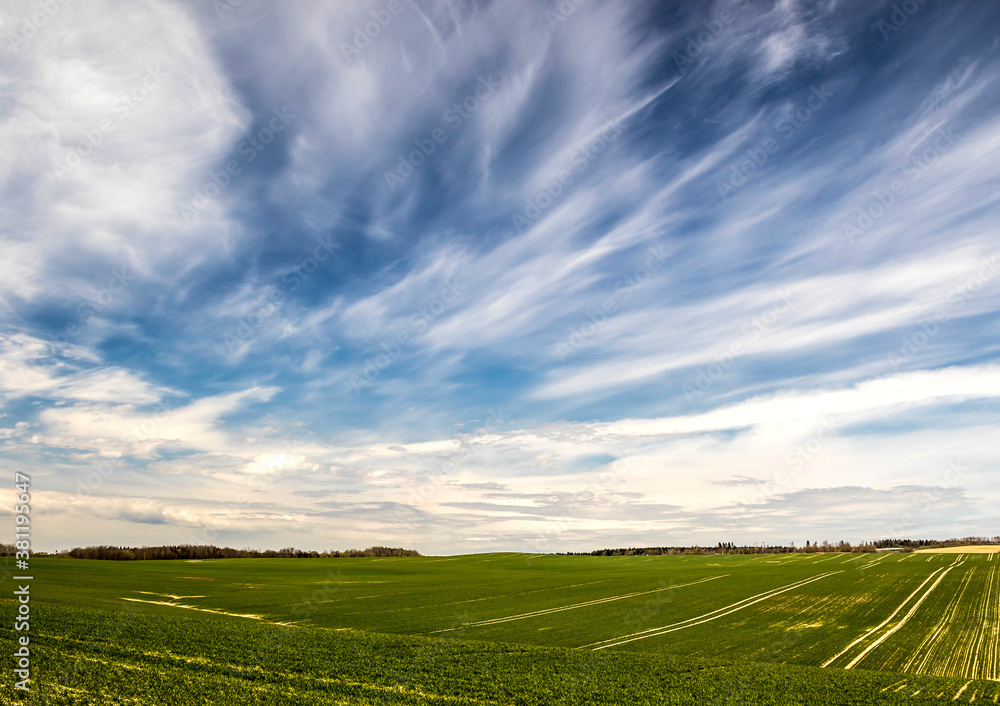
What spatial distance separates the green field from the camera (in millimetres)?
15953

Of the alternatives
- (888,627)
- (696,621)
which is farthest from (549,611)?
(888,627)

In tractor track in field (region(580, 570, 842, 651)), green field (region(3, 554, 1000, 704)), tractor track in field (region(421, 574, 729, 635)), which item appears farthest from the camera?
tractor track in field (region(421, 574, 729, 635))

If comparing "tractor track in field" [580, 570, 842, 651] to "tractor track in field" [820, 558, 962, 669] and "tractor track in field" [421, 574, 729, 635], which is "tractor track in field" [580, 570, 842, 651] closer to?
"tractor track in field" [421, 574, 729, 635]

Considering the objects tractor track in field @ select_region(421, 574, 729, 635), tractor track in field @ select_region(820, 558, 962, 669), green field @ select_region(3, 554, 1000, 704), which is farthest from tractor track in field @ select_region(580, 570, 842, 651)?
tractor track in field @ select_region(820, 558, 962, 669)

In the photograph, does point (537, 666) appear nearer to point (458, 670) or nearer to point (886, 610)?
point (458, 670)

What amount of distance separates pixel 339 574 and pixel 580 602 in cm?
3895

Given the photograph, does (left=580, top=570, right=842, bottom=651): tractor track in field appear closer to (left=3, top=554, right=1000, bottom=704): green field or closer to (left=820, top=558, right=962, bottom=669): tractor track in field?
(left=3, top=554, right=1000, bottom=704): green field

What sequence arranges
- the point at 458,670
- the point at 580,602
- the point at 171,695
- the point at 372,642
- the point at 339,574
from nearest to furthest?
the point at 171,695, the point at 458,670, the point at 372,642, the point at 580,602, the point at 339,574

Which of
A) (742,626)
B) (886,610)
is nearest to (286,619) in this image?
(742,626)

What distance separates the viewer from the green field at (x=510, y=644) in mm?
15953

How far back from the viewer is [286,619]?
106ft

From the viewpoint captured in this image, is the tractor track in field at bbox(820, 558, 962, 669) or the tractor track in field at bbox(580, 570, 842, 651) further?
the tractor track in field at bbox(580, 570, 842, 651)

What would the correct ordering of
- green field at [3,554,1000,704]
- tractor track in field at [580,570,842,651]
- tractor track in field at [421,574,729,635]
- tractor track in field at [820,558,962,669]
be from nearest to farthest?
green field at [3,554,1000,704]
tractor track in field at [820,558,962,669]
tractor track in field at [580,570,842,651]
tractor track in field at [421,574,729,635]

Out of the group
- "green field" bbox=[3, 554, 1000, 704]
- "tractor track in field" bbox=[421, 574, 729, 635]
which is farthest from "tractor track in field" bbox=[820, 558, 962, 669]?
"tractor track in field" bbox=[421, 574, 729, 635]
